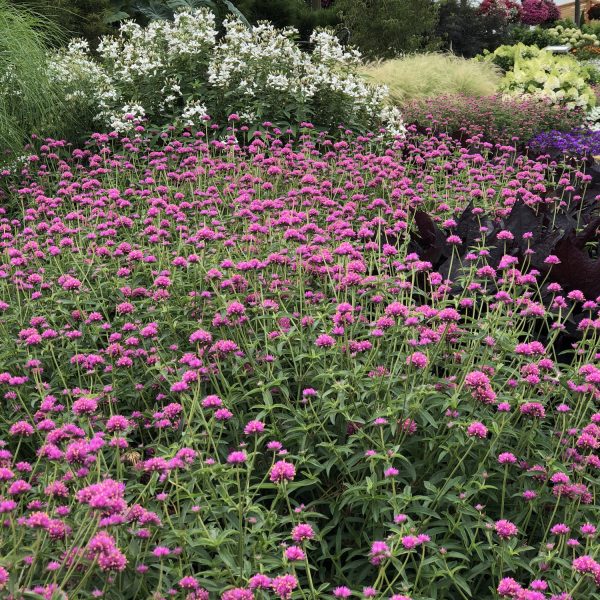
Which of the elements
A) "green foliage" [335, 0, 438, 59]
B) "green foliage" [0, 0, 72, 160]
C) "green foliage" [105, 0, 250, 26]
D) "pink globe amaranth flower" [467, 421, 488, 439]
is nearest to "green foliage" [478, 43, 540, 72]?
"green foliage" [335, 0, 438, 59]

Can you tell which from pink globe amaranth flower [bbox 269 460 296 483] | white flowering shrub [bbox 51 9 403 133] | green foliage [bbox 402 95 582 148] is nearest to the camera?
pink globe amaranth flower [bbox 269 460 296 483]

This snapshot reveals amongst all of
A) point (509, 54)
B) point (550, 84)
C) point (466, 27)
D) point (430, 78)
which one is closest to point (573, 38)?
point (466, 27)

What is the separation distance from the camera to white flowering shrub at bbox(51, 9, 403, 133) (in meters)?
7.40

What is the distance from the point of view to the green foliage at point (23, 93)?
6844mm

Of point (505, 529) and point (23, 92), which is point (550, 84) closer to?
point (23, 92)

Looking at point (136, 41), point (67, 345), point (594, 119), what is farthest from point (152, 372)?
point (594, 119)

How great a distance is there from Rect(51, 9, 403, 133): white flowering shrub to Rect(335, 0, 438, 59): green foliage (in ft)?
31.7

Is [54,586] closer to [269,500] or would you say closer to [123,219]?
[269,500]

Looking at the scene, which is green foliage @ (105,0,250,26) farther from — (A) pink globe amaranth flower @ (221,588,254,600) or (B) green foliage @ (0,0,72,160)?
(A) pink globe amaranth flower @ (221,588,254,600)

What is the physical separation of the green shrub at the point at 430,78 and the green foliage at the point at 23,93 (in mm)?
5672

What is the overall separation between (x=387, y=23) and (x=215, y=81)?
11.3 m

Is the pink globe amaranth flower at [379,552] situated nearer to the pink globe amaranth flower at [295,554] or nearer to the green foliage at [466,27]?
the pink globe amaranth flower at [295,554]

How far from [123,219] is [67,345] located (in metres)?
0.98

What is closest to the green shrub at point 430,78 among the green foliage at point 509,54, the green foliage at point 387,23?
the green foliage at point 509,54
